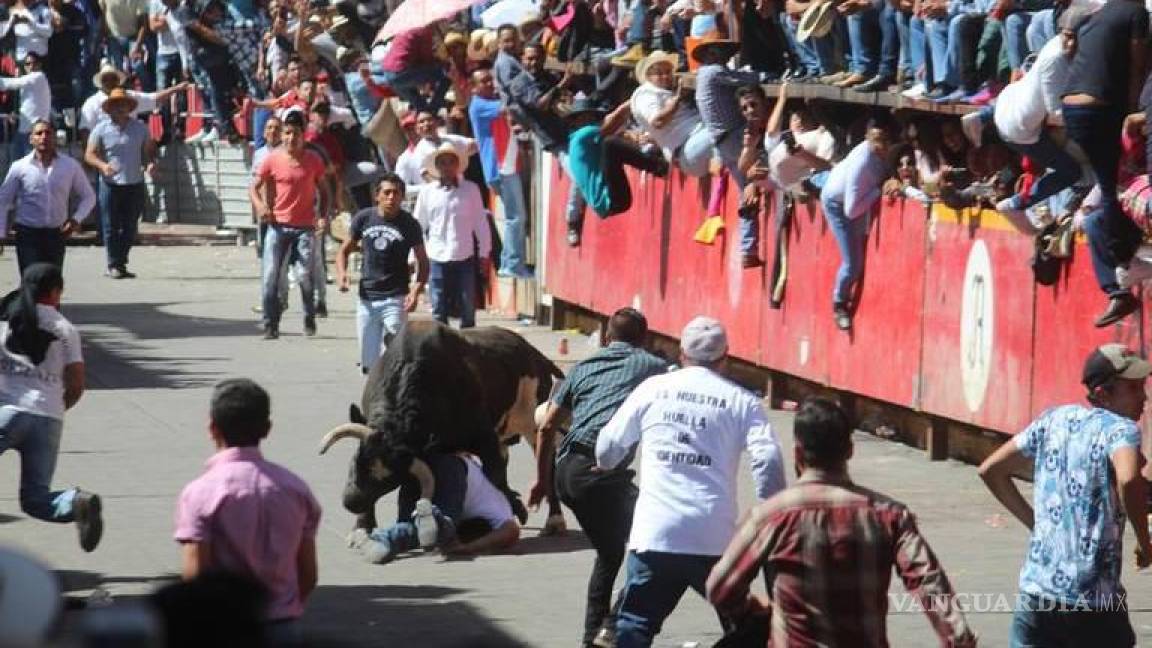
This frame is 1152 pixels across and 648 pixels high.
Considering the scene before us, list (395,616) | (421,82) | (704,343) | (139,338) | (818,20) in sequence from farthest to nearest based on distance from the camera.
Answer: (421,82)
(139,338)
(818,20)
(395,616)
(704,343)

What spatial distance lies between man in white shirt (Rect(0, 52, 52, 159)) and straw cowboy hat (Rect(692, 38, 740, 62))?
15.2 metres

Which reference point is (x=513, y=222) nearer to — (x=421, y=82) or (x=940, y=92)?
(x=421, y=82)

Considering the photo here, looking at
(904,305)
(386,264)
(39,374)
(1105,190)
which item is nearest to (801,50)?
(904,305)

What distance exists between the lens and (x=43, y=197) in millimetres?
22562

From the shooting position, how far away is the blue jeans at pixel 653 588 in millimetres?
8797

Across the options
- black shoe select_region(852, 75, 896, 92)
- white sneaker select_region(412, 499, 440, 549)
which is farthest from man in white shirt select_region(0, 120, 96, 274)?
white sneaker select_region(412, 499, 440, 549)

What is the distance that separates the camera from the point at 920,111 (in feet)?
56.9

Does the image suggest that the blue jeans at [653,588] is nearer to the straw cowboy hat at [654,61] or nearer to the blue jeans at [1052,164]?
the blue jeans at [1052,164]

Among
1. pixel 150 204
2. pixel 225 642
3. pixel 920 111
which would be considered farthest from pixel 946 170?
pixel 150 204

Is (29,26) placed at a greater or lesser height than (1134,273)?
greater

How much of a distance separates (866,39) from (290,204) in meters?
6.86

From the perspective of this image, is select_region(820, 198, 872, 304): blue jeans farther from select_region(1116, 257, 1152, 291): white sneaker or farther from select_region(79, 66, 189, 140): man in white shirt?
select_region(79, 66, 189, 140): man in white shirt

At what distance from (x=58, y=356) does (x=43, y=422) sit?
0.33 metres

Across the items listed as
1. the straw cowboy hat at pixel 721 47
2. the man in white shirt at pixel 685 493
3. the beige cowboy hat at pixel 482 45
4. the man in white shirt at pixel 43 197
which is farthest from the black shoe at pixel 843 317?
the man in white shirt at pixel 685 493
